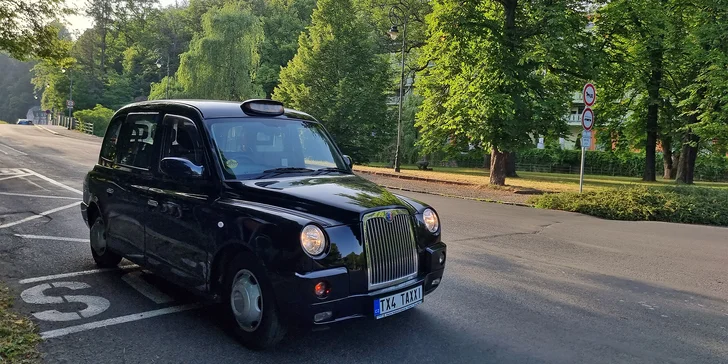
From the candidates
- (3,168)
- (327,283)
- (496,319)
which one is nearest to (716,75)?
(496,319)

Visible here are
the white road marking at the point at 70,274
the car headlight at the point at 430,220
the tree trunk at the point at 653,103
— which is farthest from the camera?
the tree trunk at the point at 653,103

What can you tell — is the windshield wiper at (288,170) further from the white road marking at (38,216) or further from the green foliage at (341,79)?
the green foliage at (341,79)

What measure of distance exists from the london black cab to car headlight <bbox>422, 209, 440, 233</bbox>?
2 cm

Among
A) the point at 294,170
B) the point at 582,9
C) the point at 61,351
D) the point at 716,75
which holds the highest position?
the point at 582,9

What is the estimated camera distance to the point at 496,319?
496 cm

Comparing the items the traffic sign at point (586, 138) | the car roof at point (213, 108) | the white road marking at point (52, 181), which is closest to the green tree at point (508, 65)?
the traffic sign at point (586, 138)

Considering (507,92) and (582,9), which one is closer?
(507,92)

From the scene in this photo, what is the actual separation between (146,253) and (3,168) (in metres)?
17.8

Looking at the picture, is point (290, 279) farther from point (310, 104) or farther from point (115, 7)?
point (115, 7)

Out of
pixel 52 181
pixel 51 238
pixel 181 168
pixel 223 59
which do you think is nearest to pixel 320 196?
pixel 181 168

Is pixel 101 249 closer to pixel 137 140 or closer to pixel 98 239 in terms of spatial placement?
pixel 98 239

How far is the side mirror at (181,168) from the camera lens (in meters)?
4.47

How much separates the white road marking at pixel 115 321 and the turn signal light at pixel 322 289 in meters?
1.96

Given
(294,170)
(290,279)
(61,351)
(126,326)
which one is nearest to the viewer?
(290,279)
